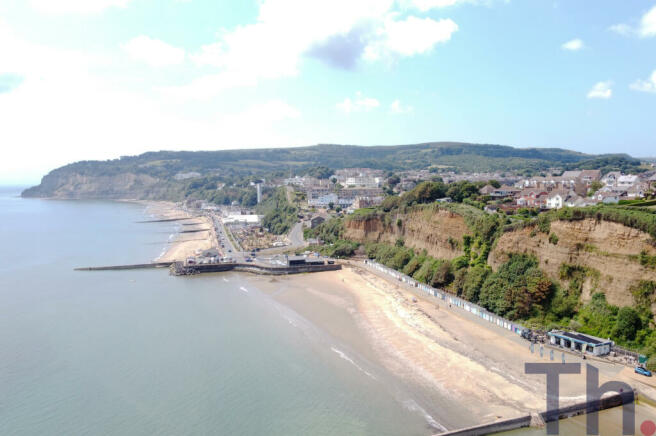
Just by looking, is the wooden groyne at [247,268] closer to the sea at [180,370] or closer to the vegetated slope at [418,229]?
the sea at [180,370]

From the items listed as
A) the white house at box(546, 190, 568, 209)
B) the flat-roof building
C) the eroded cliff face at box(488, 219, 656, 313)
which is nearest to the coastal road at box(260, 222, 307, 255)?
the white house at box(546, 190, 568, 209)

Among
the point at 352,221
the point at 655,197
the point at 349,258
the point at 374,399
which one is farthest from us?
the point at 352,221

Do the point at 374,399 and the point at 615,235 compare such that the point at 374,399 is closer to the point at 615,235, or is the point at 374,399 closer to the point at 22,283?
the point at 615,235

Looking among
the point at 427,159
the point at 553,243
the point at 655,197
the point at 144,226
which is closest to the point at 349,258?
the point at 553,243

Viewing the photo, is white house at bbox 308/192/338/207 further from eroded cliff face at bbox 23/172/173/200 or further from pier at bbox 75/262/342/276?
eroded cliff face at bbox 23/172/173/200

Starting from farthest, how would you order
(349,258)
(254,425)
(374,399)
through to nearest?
(349,258)
(374,399)
(254,425)

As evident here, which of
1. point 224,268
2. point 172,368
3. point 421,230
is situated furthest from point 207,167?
point 172,368
